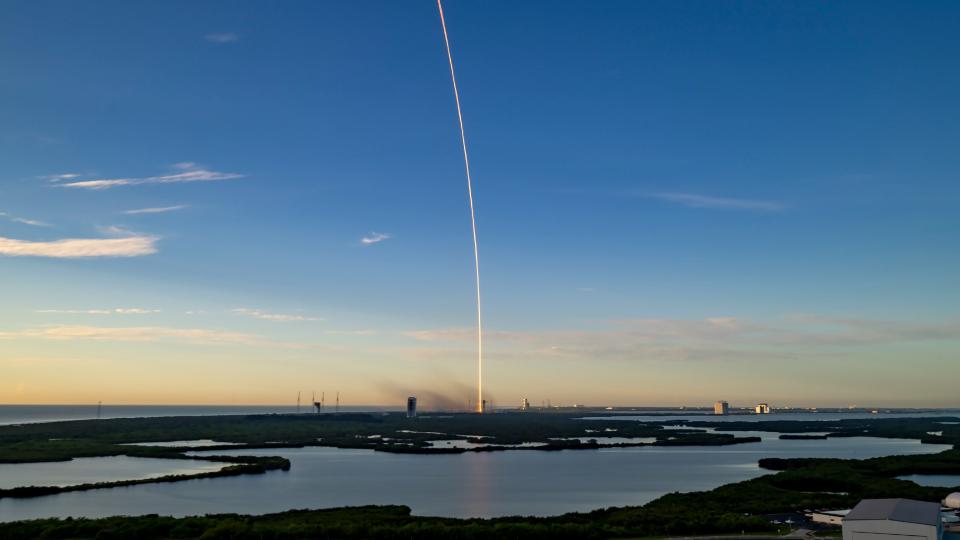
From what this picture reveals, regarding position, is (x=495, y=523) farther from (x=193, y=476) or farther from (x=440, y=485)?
(x=193, y=476)

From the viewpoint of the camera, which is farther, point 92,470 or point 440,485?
point 92,470

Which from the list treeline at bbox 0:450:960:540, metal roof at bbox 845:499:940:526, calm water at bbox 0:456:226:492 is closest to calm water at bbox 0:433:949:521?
treeline at bbox 0:450:960:540

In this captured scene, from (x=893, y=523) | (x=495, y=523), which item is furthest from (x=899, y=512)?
(x=495, y=523)

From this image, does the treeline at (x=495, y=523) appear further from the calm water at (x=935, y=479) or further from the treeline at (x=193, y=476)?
the treeline at (x=193, y=476)

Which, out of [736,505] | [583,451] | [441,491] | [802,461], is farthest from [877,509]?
[583,451]

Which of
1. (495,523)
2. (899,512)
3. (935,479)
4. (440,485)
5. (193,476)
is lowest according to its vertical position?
(440,485)

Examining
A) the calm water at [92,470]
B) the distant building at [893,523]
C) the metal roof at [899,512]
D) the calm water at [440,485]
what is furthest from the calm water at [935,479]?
the calm water at [92,470]
